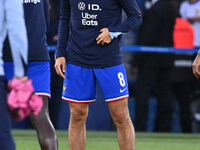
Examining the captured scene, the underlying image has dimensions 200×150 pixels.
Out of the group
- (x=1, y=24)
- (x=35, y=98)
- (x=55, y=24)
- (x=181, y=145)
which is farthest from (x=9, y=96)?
(x=55, y=24)

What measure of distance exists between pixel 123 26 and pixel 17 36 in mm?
1984

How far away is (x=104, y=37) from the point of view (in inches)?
232

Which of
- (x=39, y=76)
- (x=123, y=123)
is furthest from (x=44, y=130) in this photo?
(x=123, y=123)

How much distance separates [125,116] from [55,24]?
4.77m

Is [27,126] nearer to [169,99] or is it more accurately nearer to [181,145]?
[169,99]

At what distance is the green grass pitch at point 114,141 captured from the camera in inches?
353

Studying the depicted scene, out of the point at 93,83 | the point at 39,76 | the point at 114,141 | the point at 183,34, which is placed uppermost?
the point at 39,76

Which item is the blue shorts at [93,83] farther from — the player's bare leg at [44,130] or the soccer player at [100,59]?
the player's bare leg at [44,130]

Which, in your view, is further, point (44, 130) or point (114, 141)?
point (114, 141)

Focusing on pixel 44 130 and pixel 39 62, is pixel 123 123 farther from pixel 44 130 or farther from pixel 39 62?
pixel 39 62

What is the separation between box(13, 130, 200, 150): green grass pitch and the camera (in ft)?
29.4

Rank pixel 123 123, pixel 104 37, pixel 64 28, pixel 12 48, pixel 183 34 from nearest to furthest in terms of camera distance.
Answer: pixel 12 48, pixel 104 37, pixel 123 123, pixel 64 28, pixel 183 34

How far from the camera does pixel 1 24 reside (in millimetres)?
4273

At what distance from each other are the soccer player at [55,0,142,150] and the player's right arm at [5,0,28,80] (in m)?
1.81
